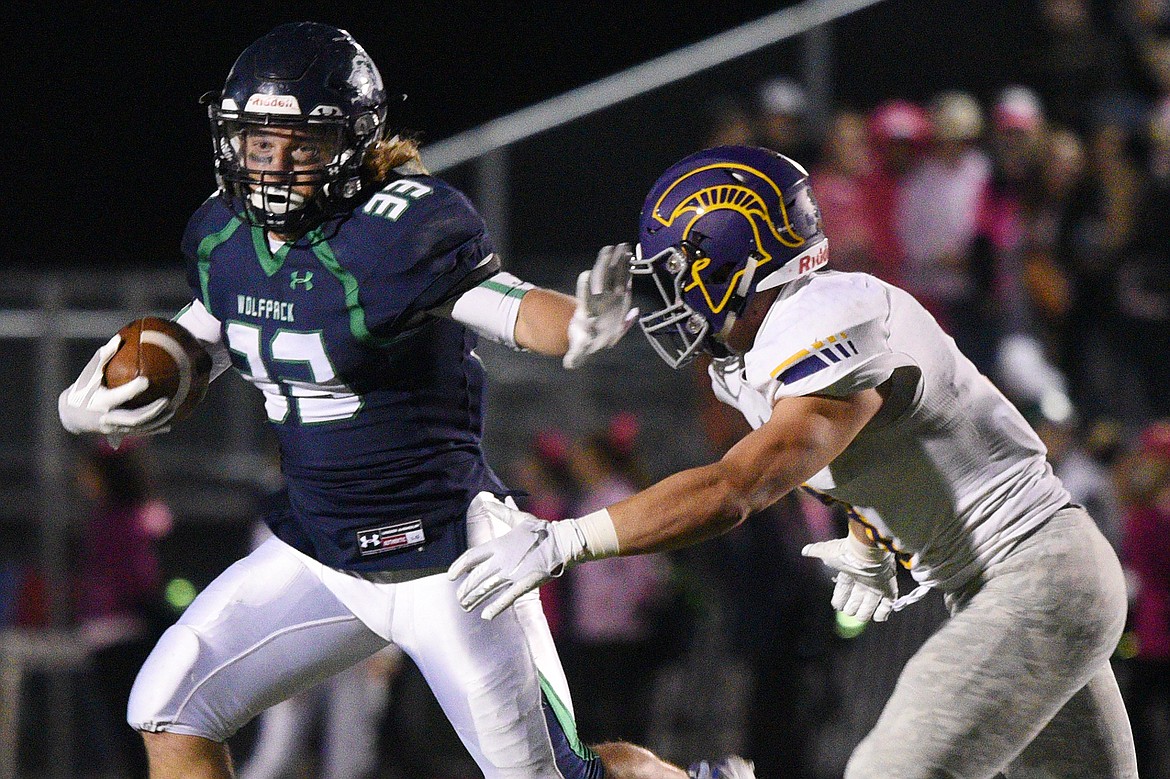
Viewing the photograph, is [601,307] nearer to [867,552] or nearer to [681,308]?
[681,308]

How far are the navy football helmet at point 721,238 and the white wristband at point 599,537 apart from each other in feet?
1.74

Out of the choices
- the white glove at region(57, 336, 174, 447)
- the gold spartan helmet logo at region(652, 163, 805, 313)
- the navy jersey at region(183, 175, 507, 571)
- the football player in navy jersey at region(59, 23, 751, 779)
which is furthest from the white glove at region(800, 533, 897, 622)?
the white glove at region(57, 336, 174, 447)

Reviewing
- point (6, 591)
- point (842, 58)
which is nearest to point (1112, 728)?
point (842, 58)

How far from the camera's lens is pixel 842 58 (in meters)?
6.82

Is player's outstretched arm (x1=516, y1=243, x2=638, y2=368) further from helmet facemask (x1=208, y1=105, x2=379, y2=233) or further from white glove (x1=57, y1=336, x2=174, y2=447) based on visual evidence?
white glove (x1=57, y1=336, x2=174, y2=447)

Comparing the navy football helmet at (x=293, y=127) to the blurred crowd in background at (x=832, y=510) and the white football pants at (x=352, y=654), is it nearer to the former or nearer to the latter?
the white football pants at (x=352, y=654)

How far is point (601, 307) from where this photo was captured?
3.19 metres

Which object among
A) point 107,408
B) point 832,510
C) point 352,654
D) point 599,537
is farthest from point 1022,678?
point 832,510

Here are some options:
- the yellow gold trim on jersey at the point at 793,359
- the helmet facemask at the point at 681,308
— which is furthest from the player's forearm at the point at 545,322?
the yellow gold trim on jersey at the point at 793,359

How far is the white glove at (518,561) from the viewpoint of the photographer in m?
2.85

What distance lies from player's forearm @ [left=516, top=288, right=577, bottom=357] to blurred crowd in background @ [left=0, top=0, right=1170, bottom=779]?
Answer: 2822 mm

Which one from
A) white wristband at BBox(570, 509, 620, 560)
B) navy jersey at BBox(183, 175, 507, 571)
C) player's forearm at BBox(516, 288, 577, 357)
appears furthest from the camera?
navy jersey at BBox(183, 175, 507, 571)

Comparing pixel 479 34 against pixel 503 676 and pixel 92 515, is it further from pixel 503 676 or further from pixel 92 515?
pixel 503 676

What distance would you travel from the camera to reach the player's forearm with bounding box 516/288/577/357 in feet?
10.8
